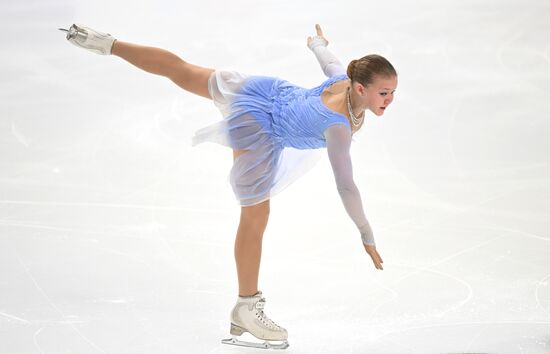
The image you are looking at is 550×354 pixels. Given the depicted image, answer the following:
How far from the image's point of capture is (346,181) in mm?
3416

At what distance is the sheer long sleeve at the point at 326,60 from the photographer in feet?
13.3

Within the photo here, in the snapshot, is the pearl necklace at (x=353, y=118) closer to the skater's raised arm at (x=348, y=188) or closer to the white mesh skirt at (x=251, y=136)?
the skater's raised arm at (x=348, y=188)

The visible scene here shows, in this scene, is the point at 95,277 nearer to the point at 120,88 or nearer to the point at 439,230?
the point at 439,230

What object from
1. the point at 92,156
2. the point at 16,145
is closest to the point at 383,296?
the point at 92,156

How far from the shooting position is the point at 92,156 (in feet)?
20.2

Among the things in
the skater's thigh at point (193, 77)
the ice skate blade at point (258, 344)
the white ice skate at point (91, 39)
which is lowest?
the ice skate blade at point (258, 344)

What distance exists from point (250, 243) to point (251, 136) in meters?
0.46

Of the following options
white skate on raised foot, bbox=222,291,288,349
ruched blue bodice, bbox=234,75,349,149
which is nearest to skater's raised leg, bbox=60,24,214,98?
ruched blue bodice, bbox=234,75,349,149

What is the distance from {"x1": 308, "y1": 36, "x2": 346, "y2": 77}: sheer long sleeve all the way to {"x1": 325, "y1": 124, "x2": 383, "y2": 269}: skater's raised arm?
618 mm

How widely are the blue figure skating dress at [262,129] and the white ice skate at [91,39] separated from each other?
54 cm

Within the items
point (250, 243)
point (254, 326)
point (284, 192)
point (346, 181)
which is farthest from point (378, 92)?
point (284, 192)

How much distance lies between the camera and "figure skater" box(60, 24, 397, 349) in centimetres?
355

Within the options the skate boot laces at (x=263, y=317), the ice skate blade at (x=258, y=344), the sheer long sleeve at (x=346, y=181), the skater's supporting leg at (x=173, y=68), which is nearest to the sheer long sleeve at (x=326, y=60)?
the skater's supporting leg at (x=173, y=68)

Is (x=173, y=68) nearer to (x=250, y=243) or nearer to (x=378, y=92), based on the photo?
(x=250, y=243)
